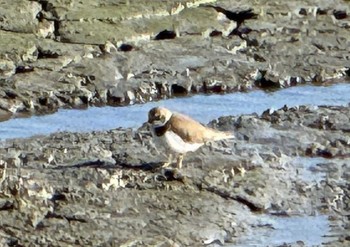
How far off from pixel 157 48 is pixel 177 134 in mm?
2681

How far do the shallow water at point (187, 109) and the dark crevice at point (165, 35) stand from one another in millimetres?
1232

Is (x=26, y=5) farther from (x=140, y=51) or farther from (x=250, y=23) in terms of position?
(x=250, y=23)

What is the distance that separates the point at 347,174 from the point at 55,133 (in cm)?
200

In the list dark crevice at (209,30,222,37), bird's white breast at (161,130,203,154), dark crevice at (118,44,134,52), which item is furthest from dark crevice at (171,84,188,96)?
bird's white breast at (161,130,203,154)

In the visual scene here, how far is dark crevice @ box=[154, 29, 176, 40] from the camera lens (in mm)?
10375

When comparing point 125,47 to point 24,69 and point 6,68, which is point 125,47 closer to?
point 24,69

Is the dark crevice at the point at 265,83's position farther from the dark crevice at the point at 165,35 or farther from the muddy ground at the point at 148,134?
the dark crevice at the point at 165,35

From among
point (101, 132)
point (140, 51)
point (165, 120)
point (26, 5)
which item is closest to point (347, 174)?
point (165, 120)

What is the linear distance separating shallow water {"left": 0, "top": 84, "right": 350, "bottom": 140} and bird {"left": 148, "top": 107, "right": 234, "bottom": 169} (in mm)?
906

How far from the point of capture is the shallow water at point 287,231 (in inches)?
267

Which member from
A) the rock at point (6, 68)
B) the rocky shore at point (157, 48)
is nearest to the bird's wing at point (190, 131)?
the rocky shore at point (157, 48)

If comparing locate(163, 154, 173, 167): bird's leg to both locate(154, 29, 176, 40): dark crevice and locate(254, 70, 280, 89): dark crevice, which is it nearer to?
locate(254, 70, 280, 89): dark crevice

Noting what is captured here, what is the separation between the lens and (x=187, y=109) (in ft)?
29.5

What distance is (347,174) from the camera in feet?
25.0
